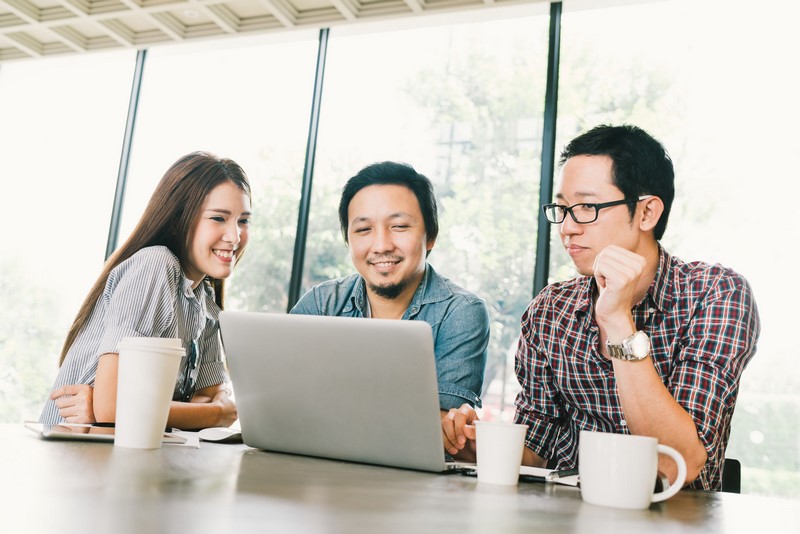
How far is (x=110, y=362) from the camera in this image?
1358 mm

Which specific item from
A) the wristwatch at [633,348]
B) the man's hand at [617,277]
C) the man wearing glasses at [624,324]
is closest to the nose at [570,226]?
the man wearing glasses at [624,324]

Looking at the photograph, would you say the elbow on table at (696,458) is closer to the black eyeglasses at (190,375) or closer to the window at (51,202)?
the black eyeglasses at (190,375)

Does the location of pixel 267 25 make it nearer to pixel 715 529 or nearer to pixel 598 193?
pixel 598 193

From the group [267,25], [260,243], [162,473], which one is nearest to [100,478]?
[162,473]

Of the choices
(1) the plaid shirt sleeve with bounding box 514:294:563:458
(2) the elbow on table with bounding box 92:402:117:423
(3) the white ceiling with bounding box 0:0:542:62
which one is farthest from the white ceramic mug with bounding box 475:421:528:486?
(3) the white ceiling with bounding box 0:0:542:62

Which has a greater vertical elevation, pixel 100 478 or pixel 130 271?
pixel 130 271

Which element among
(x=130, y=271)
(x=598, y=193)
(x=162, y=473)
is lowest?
(x=162, y=473)

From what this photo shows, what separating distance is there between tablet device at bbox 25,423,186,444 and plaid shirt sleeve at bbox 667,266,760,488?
3.14ft

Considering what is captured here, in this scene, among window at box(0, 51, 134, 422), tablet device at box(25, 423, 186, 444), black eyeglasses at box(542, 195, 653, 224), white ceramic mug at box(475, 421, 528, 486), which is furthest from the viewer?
window at box(0, 51, 134, 422)

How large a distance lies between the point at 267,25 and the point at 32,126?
6.68ft

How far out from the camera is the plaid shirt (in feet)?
4.41

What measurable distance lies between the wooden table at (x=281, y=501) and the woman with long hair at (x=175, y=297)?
41 centimetres

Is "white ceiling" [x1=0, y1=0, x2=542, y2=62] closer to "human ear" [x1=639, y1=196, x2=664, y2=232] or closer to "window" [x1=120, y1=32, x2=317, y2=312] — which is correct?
"window" [x1=120, y1=32, x2=317, y2=312]

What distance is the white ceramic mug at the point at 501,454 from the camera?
0.97 m
